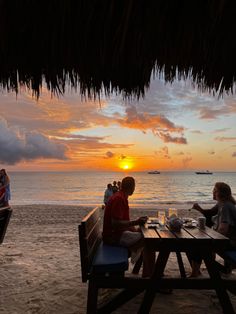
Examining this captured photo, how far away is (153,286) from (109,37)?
2.18 m

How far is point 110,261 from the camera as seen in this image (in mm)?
3012

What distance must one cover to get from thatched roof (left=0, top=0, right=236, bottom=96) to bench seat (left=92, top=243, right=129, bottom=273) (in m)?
1.64

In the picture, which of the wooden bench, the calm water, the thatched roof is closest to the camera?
the thatched roof

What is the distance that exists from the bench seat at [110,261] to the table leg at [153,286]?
0.91 feet

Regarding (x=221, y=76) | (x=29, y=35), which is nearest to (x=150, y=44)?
(x=29, y=35)

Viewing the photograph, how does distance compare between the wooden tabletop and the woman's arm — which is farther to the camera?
the woman's arm

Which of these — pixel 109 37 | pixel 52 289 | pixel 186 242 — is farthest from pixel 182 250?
pixel 109 37

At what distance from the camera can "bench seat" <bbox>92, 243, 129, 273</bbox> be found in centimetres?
296

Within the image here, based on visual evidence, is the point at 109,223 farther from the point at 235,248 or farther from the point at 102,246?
the point at 235,248

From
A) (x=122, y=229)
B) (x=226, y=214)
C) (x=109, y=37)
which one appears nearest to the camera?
(x=109, y=37)

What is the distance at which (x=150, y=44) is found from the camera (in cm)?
222

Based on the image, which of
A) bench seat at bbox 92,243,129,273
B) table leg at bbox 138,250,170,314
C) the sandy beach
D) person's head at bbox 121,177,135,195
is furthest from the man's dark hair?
the sandy beach

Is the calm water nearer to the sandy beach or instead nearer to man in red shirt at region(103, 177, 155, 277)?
the sandy beach

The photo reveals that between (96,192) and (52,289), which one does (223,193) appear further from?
(96,192)
